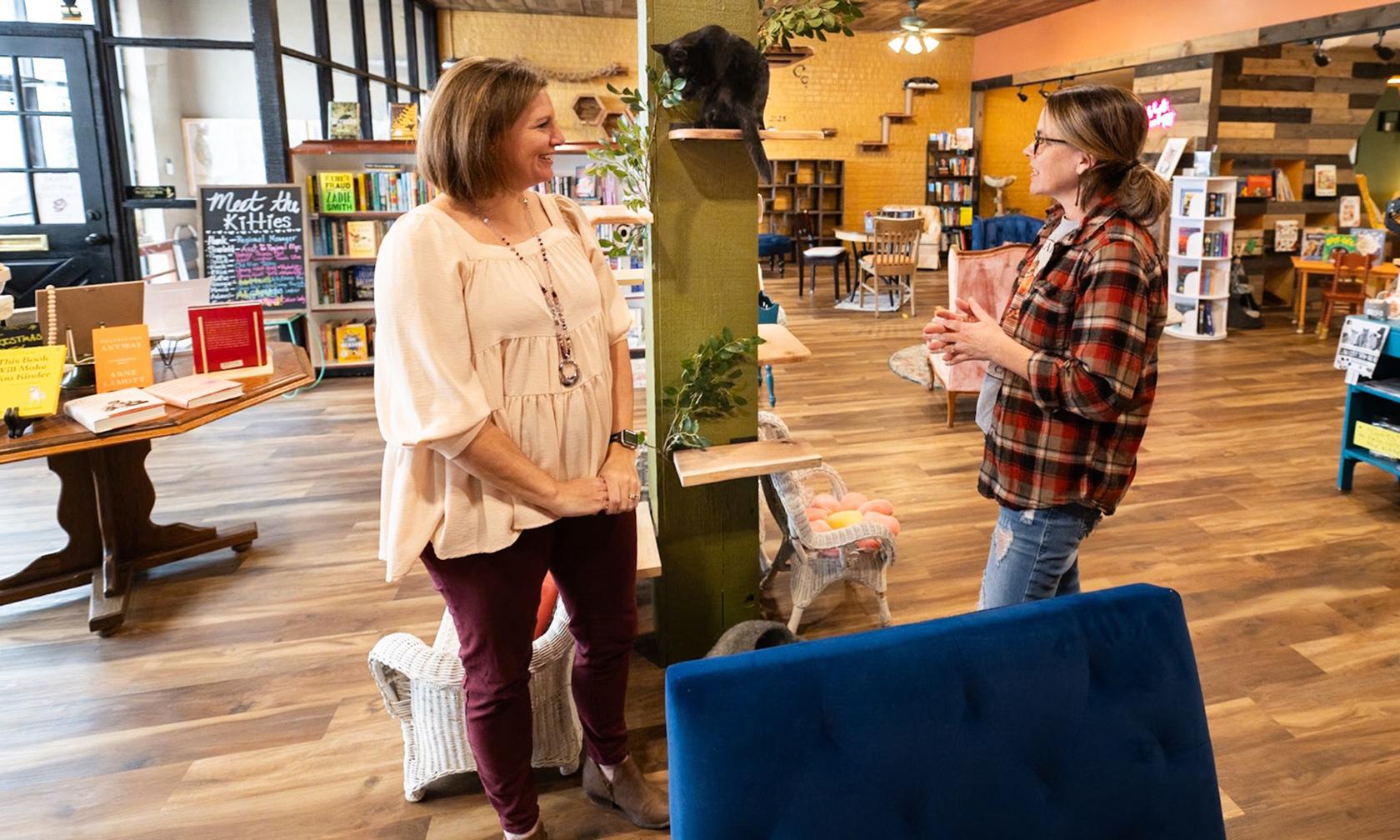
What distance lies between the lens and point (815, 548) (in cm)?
264

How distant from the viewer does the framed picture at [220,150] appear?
6770 millimetres

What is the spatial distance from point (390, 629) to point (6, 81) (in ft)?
17.3

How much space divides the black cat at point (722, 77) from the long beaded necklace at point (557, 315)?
70cm

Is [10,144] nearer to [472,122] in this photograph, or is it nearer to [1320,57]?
[472,122]

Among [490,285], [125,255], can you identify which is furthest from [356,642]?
[125,255]

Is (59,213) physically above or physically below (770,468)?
above

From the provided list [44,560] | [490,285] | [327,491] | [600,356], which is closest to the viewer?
[490,285]

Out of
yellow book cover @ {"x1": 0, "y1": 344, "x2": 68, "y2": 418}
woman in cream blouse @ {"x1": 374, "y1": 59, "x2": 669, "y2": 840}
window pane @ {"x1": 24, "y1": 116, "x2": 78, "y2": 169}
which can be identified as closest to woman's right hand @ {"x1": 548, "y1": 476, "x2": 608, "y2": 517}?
woman in cream blouse @ {"x1": 374, "y1": 59, "x2": 669, "y2": 840}

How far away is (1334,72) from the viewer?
28.9ft

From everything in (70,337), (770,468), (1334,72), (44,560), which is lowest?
(44,560)

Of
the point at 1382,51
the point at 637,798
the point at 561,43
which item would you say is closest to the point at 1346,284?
the point at 1382,51

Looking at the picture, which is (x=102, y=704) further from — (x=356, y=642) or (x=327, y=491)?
(x=327, y=491)

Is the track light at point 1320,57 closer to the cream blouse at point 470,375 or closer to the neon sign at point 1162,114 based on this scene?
the neon sign at point 1162,114

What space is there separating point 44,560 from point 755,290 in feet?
8.57
